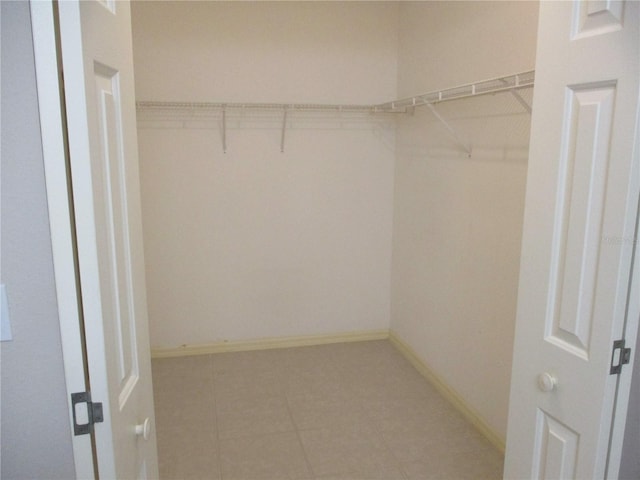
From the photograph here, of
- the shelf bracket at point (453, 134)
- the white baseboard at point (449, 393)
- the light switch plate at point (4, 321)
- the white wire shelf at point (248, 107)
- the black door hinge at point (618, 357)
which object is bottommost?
the white baseboard at point (449, 393)

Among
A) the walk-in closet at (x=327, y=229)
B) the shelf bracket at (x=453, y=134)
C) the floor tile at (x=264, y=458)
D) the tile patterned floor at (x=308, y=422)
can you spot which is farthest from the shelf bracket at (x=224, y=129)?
the floor tile at (x=264, y=458)

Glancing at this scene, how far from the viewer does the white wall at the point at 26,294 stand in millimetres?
833

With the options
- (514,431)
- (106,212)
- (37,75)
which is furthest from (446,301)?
(37,75)

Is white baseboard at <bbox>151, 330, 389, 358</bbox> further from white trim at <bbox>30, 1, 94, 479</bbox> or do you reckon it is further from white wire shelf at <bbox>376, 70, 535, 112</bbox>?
white trim at <bbox>30, 1, 94, 479</bbox>

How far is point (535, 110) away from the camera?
1234mm

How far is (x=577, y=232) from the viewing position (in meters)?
1.12

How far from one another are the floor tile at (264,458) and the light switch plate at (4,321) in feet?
5.28

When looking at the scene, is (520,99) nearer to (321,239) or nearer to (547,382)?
(547,382)

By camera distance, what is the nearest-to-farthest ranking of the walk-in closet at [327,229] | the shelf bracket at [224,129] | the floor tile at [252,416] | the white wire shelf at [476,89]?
1. the white wire shelf at [476,89]
2. the walk-in closet at [327,229]
3. the floor tile at [252,416]
4. the shelf bracket at [224,129]

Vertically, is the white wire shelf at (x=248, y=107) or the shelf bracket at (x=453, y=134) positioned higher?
the white wire shelf at (x=248, y=107)

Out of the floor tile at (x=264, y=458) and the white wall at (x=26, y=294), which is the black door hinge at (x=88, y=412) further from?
the floor tile at (x=264, y=458)

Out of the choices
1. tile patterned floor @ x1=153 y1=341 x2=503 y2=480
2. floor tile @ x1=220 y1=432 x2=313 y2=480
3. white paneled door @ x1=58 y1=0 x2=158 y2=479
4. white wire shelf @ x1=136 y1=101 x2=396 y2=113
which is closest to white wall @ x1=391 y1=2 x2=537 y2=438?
tile patterned floor @ x1=153 y1=341 x2=503 y2=480

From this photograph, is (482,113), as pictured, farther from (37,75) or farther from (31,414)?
(31,414)

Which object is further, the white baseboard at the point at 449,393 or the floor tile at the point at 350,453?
the white baseboard at the point at 449,393
